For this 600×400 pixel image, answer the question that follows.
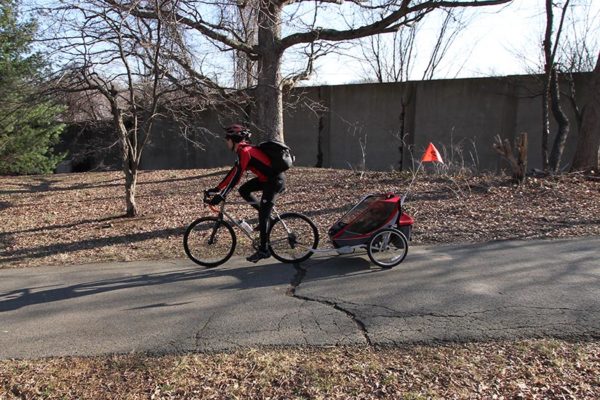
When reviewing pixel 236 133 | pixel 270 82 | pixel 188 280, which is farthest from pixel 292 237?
pixel 270 82

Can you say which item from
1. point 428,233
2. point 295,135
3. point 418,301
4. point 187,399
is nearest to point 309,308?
point 418,301

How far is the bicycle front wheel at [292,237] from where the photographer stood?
21.8 feet

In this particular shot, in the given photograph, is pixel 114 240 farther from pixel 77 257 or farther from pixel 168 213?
pixel 168 213

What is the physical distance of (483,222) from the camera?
862cm

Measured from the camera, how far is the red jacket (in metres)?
6.07

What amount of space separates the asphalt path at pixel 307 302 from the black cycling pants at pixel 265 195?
0.51m

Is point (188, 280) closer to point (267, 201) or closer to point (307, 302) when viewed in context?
point (267, 201)

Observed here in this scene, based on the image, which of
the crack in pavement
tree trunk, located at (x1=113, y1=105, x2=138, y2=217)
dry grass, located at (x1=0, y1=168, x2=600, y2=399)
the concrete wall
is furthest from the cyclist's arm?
the concrete wall

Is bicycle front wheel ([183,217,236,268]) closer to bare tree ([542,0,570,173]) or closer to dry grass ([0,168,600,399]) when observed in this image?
dry grass ([0,168,600,399])

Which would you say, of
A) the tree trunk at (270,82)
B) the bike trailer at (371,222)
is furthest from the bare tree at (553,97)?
the bike trailer at (371,222)

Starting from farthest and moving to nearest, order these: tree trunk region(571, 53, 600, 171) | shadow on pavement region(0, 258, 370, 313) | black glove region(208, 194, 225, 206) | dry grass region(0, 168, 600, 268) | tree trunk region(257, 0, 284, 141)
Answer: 1. tree trunk region(257, 0, 284, 141)
2. tree trunk region(571, 53, 600, 171)
3. dry grass region(0, 168, 600, 268)
4. black glove region(208, 194, 225, 206)
5. shadow on pavement region(0, 258, 370, 313)

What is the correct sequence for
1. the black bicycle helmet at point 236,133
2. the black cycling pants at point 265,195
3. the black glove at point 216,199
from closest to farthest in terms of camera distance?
1. the black bicycle helmet at point 236,133
2. the black glove at point 216,199
3. the black cycling pants at point 265,195

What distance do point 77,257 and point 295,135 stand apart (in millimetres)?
14783

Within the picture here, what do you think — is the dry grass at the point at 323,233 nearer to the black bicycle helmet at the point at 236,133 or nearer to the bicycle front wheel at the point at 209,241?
the bicycle front wheel at the point at 209,241
